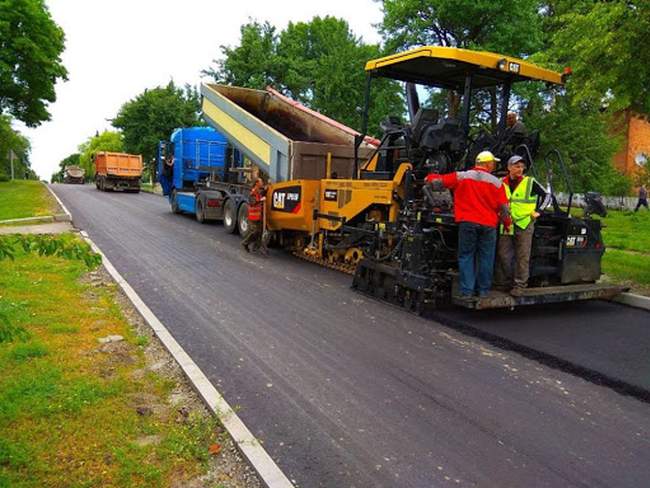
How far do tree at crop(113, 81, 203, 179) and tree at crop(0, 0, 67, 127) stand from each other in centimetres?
515

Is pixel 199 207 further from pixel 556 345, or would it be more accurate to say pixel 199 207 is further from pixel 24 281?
pixel 556 345

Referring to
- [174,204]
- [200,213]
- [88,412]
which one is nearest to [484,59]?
[88,412]

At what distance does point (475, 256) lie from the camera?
654cm

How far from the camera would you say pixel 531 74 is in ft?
24.5

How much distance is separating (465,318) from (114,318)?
13.1ft

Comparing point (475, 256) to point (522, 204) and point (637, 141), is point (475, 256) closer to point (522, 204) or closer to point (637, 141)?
point (522, 204)

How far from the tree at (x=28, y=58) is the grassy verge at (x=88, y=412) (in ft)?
86.5

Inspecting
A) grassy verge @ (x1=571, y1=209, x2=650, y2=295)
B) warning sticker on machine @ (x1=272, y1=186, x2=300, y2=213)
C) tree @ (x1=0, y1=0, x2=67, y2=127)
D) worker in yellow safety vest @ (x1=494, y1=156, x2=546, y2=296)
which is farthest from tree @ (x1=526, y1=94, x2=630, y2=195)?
tree @ (x1=0, y1=0, x2=67, y2=127)

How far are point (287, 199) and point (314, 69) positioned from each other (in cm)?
1934

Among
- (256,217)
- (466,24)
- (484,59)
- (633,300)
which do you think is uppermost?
(466,24)

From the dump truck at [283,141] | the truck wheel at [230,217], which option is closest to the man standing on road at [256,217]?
the dump truck at [283,141]

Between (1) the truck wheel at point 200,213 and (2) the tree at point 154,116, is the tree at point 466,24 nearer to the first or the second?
(1) the truck wheel at point 200,213

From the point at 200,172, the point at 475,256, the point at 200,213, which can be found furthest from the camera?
the point at 200,172

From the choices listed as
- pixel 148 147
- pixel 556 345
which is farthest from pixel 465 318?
pixel 148 147
